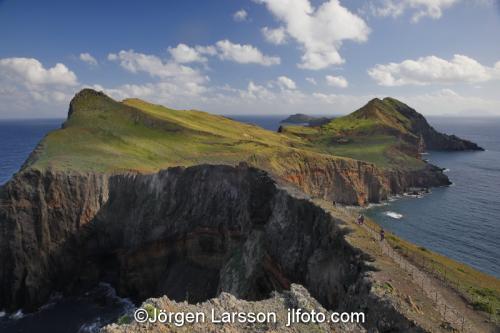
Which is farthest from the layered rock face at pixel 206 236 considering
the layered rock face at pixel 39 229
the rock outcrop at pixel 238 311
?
the rock outcrop at pixel 238 311

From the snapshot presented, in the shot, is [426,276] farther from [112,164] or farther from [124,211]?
[112,164]

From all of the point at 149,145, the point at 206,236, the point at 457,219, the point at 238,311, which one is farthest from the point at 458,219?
the point at 238,311

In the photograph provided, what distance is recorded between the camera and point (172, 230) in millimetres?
60281

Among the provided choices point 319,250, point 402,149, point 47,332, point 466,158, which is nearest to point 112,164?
point 47,332

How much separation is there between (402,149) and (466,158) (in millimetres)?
52398

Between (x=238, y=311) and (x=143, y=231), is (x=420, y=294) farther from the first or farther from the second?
(x=143, y=231)

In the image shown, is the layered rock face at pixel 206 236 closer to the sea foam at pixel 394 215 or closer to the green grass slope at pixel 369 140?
the sea foam at pixel 394 215

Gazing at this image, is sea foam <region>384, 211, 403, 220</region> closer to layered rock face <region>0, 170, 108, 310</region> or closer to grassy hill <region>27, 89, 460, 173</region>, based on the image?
grassy hill <region>27, 89, 460, 173</region>

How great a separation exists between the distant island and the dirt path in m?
0.32

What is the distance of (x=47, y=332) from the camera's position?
49.4 meters

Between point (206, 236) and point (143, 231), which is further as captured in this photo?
point (143, 231)

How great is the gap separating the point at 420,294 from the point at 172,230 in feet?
137

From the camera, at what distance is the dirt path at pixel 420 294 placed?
75.2 ft

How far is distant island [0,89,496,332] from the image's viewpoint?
32.4 m
